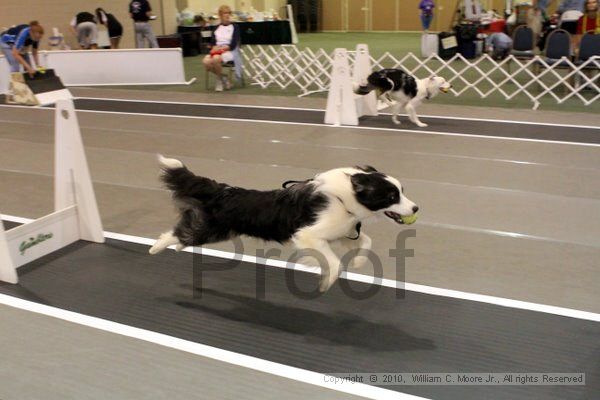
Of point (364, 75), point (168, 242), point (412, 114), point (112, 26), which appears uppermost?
point (112, 26)

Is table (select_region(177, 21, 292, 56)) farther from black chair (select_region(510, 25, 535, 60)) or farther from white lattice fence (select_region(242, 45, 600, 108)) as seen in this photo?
black chair (select_region(510, 25, 535, 60))

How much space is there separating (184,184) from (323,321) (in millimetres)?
1115

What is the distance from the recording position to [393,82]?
8.32 metres

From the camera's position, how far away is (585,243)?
430 centimetres

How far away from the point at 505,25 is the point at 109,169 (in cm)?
1190

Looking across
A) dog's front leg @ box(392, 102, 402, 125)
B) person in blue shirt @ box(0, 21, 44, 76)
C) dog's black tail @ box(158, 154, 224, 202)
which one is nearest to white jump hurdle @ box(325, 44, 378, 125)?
dog's front leg @ box(392, 102, 402, 125)

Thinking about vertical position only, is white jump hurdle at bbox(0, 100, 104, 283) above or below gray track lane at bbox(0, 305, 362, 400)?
above

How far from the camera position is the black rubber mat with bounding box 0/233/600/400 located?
112 inches

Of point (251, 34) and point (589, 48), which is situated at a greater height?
point (251, 34)

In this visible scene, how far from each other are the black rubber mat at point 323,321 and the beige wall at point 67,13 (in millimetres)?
13177

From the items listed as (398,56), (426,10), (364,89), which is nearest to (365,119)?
(364,89)

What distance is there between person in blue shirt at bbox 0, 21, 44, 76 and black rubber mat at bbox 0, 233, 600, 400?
8.88 metres

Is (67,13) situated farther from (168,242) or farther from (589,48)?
(168,242)

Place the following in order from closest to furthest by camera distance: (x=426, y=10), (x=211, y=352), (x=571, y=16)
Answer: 1. (x=211, y=352)
2. (x=571, y=16)
3. (x=426, y=10)
